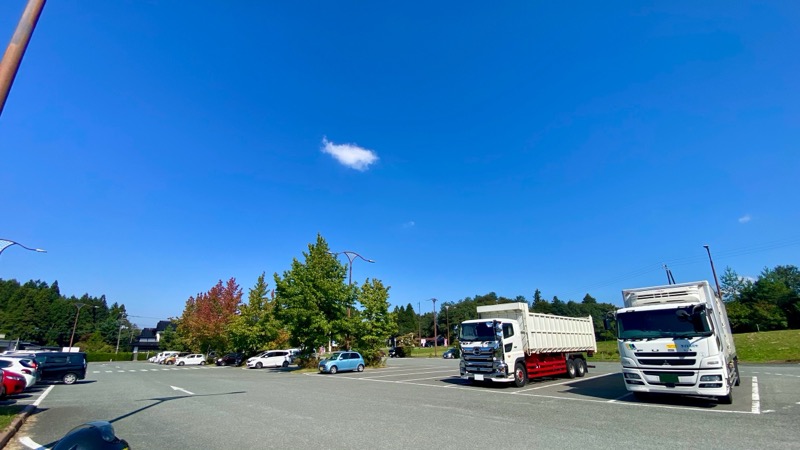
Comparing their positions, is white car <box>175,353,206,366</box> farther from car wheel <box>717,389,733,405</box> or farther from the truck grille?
car wheel <box>717,389,733,405</box>

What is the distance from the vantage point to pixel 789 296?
6556cm

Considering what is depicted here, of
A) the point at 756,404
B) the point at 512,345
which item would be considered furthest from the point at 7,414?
the point at 756,404

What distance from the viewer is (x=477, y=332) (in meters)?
17.0

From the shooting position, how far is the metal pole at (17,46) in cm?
473

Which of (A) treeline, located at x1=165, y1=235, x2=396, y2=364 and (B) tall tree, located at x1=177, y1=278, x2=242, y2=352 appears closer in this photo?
(A) treeline, located at x1=165, y1=235, x2=396, y2=364

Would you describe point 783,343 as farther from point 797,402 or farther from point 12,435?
point 12,435

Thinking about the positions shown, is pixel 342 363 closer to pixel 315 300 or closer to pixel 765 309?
pixel 315 300

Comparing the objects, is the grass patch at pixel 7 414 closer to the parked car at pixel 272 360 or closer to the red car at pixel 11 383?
the red car at pixel 11 383

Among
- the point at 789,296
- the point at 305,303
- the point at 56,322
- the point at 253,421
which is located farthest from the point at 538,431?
the point at 56,322

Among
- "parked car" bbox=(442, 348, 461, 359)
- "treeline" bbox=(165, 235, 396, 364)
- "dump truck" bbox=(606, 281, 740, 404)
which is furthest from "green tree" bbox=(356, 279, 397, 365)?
"parked car" bbox=(442, 348, 461, 359)

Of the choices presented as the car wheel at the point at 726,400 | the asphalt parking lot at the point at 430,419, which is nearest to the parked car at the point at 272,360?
the asphalt parking lot at the point at 430,419

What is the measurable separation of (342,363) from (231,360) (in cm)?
2240

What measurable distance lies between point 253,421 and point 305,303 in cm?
2207

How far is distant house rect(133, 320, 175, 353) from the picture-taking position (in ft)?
319
